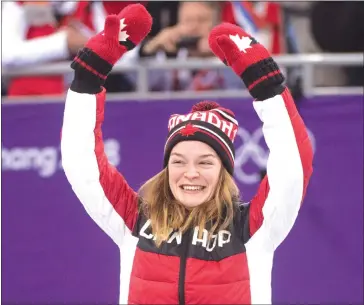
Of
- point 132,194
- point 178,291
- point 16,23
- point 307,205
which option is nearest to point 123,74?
point 16,23

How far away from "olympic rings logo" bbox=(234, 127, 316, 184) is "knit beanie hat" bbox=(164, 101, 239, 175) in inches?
81.8

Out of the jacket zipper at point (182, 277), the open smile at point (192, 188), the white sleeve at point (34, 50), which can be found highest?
the white sleeve at point (34, 50)

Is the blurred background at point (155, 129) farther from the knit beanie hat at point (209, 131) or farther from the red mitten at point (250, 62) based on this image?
the red mitten at point (250, 62)

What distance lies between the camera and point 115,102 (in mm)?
5953

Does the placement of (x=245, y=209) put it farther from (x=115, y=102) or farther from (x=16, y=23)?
(x=16, y=23)

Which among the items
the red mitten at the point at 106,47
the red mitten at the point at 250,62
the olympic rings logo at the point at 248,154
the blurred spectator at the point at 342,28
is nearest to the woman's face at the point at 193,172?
the red mitten at the point at 250,62

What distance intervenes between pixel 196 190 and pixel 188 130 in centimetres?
24

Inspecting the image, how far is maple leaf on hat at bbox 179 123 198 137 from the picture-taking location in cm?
359

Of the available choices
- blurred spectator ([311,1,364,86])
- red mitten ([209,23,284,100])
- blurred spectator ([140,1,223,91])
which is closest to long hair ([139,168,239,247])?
red mitten ([209,23,284,100])

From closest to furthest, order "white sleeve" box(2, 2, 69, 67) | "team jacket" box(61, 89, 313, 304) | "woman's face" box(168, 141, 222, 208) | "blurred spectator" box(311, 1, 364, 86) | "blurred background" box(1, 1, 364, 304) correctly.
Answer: "team jacket" box(61, 89, 313, 304)
"woman's face" box(168, 141, 222, 208)
"blurred background" box(1, 1, 364, 304)
"white sleeve" box(2, 2, 69, 67)
"blurred spectator" box(311, 1, 364, 86)

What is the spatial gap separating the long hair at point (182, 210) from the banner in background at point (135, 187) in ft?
7.11

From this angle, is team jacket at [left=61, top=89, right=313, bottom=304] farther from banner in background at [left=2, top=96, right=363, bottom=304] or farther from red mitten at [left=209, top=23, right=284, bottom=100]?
banner in background at [left=2, top=96, right=363, bottom=304]

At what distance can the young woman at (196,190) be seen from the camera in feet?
11.3

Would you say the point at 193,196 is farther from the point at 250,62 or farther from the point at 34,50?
the point at 34,50
